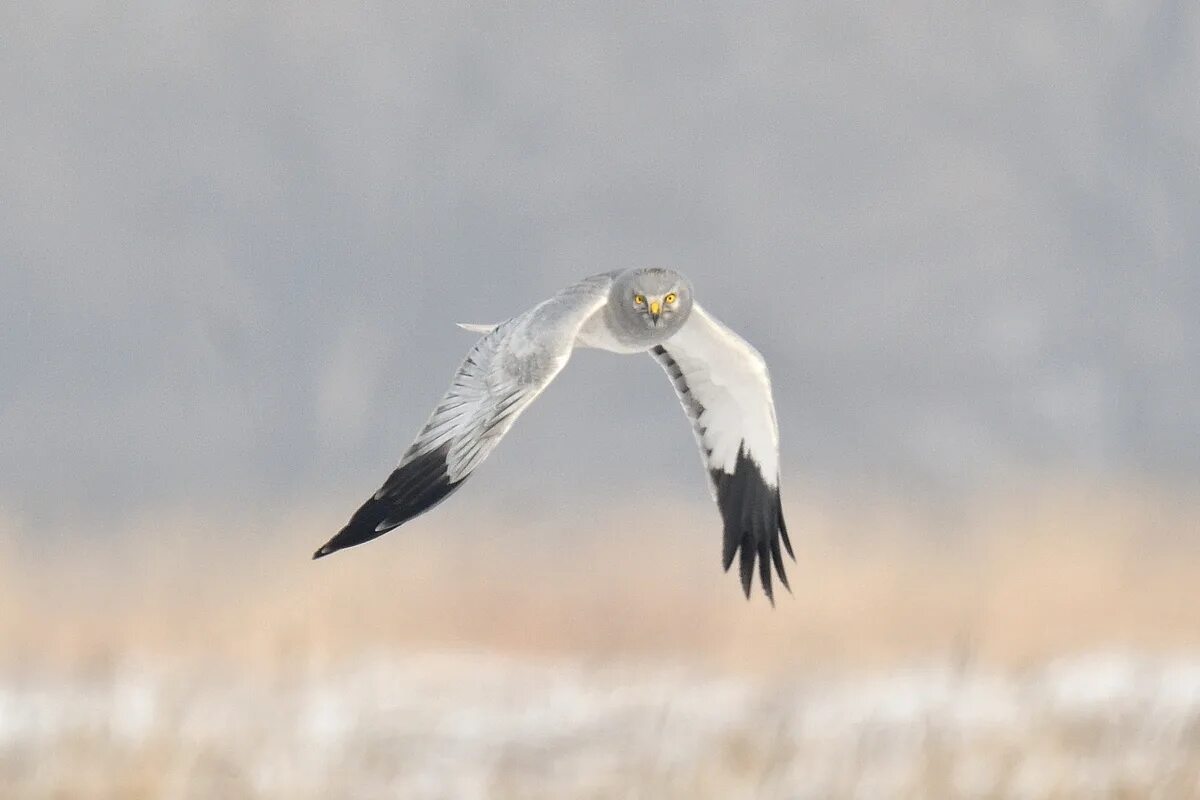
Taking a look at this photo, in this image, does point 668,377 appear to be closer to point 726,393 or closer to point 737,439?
point 726,393

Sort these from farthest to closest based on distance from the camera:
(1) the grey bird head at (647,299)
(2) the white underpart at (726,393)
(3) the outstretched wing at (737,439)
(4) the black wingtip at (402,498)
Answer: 1. (3) the outstretched wing at (737,439)
2. (2) the white underpart at (726,393)
3. (1) the grey bird head at (647,299)
4. (4) the black wingtip at (402,498)

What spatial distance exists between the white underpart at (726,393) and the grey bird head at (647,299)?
0.77 m

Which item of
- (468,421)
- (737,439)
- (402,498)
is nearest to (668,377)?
(737,439)

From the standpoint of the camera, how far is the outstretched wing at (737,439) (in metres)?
9.77

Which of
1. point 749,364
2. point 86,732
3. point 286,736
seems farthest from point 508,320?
point 86,732

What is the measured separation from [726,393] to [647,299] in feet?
5.80

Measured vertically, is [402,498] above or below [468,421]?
below

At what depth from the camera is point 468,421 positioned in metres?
7.53

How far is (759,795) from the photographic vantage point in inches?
380

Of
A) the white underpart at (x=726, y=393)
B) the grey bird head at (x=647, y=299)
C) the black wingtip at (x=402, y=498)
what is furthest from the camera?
the white underpart at (x=726, y=393)

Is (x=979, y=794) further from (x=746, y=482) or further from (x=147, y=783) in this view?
(x=147, y=783)

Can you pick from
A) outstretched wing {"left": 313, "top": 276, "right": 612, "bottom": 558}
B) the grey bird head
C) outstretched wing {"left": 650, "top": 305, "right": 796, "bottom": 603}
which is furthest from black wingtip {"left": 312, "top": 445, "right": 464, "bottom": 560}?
outstretched wing {"left": 650, "top": 305, "right": 796, "bottom": 603}

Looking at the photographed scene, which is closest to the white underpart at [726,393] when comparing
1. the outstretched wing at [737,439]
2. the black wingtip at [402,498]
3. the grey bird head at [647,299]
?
the outstretched wing at [737,439]

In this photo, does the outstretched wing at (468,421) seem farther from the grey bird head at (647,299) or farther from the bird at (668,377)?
the grey bird head at (647,299)
